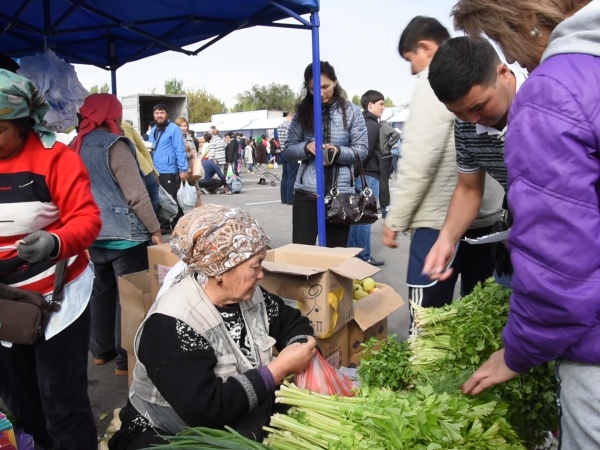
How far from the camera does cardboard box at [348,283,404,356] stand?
3492 mm

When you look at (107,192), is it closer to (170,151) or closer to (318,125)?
Result: (318,125)

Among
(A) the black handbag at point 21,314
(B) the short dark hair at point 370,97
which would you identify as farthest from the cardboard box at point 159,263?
(B) the short dark hair at point 370,97

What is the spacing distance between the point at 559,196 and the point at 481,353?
42.1 inches

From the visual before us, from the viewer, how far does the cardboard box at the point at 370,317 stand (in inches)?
137

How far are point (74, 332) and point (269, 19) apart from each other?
10.9ft

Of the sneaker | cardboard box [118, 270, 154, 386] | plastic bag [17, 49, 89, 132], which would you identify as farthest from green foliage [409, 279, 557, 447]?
the sneaker

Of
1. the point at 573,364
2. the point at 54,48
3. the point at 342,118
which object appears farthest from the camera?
the point at 54,48

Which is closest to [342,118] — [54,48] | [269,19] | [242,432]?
[269,19]

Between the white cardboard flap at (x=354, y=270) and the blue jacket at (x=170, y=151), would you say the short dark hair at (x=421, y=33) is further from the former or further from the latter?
the blue jacket at (x=170, y=151)

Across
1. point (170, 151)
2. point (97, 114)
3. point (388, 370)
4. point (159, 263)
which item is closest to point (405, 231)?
point (388, 370)

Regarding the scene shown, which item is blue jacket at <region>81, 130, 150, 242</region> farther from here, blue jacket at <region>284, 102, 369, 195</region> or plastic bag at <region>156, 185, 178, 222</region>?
blue jacket at <region>284, 102, 369, 195</region>

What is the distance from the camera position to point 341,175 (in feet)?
14.7

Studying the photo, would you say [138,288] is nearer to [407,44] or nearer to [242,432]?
[242,432]

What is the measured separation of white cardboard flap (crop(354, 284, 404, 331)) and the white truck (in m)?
12.7
